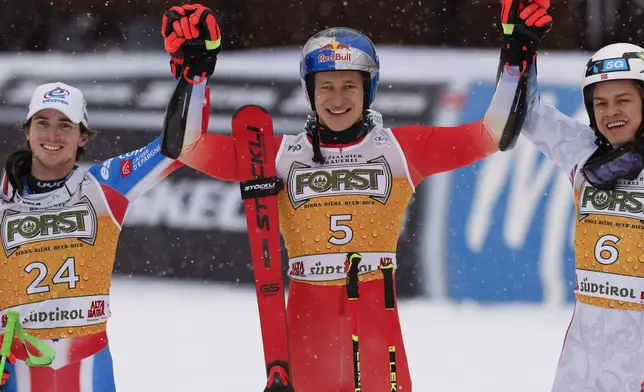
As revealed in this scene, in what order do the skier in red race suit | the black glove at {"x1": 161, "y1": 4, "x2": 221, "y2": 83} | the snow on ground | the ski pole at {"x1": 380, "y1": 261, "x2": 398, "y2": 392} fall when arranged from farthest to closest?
the snow on ground, the skier in red race suit, the ski pole at {"x1": 380, "y1": 261, "x2": 398, "y2": 392}, the black glove at {"x1": 161, "y1": 4, "x2": 221, "y2": 83}

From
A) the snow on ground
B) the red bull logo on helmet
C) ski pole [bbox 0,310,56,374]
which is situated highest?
the red bull logo on helmet

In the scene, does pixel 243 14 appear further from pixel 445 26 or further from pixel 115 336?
pixel 115 336

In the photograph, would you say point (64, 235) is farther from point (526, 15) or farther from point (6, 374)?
point (526, 15)

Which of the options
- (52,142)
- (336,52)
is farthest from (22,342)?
(336,52)

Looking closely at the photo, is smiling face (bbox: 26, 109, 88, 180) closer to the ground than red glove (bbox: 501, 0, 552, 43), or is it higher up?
closer to the ground

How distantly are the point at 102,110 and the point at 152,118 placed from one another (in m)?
0.52

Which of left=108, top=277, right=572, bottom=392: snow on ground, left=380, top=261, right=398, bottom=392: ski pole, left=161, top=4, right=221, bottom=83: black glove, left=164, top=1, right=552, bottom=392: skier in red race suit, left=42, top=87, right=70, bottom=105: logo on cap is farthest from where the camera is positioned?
left=108, top=277, right=572, bottom=392: snow on ground

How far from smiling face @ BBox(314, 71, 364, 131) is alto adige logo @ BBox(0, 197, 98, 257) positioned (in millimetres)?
1213

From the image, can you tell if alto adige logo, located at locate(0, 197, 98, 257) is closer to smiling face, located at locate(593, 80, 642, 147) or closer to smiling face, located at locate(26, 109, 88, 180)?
smiling face, located at locate(26, 109, 88, 180)

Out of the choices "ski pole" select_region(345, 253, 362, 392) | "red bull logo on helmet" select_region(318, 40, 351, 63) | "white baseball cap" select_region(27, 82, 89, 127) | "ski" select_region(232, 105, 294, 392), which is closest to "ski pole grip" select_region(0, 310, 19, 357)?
"white baseball cap" select_region(27, 82, 89, 127)

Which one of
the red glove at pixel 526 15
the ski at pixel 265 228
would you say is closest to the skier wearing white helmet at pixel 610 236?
the red glove at pixel 526 15

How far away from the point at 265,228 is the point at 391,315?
0.71 metres

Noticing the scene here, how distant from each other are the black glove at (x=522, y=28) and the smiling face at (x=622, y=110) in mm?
407

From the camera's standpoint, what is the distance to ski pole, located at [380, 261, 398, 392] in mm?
4430
